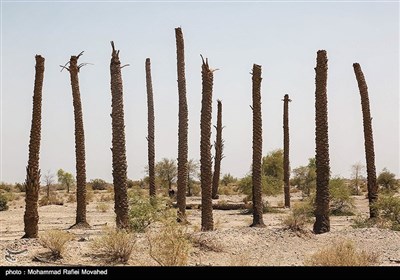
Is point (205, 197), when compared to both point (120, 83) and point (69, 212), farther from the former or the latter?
point (69, 212)

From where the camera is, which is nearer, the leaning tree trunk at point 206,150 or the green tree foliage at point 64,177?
the leaning tree trunk at point 206,150

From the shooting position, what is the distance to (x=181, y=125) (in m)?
25.7

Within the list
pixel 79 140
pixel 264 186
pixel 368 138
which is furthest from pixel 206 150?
pixel 264 186

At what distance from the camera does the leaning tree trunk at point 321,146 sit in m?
21.2

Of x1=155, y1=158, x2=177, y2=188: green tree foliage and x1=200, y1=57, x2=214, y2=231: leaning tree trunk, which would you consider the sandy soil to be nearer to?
x1=200, y1=57, x2=214, y2=231: leaning tree trunk

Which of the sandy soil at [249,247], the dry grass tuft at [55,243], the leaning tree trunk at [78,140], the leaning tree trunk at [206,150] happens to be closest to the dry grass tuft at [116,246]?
the sandy soil at [249,247]

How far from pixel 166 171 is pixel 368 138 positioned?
31.1 metres

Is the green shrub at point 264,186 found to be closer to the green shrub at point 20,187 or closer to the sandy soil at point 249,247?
the sandy soil at point 249,247

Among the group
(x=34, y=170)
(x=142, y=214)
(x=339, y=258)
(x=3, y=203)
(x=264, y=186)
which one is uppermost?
(x=34, y=170)

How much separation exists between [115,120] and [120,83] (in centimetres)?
143

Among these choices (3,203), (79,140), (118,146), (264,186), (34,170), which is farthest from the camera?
(3,203)

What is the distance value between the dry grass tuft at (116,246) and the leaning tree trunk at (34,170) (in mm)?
4562

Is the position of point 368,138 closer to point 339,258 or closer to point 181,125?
point 181,125
